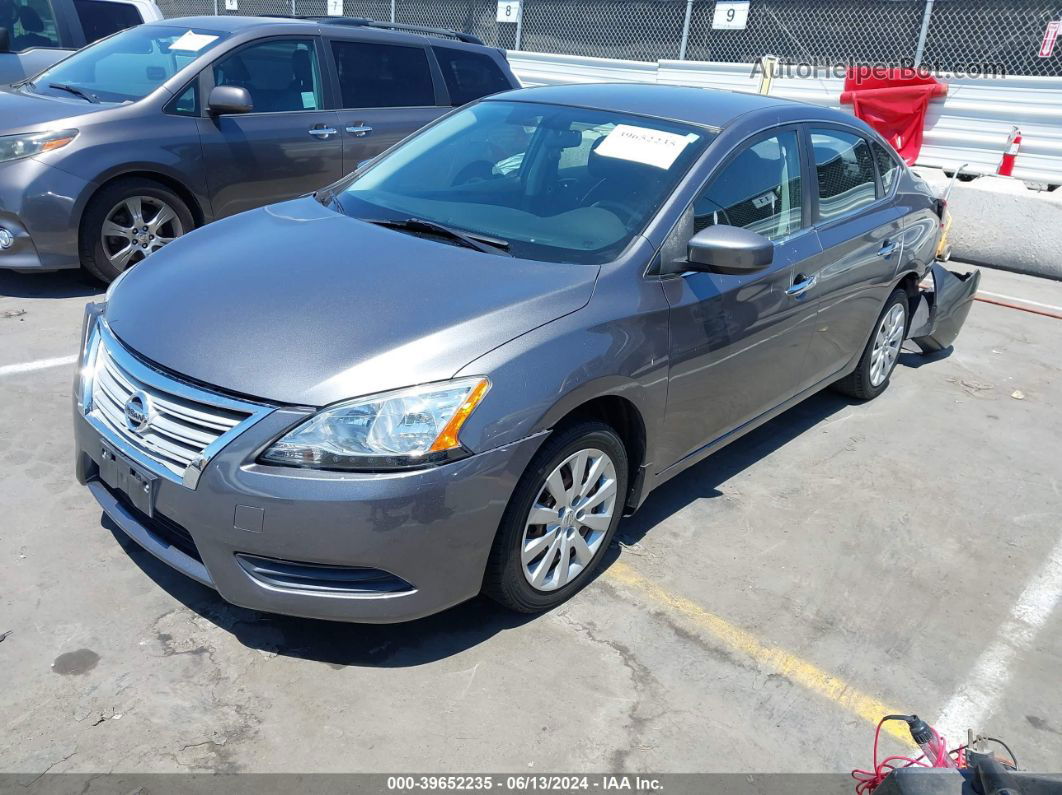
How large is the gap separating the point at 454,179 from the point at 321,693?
2229 millimetres

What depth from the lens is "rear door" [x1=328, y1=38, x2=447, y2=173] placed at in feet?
23.0

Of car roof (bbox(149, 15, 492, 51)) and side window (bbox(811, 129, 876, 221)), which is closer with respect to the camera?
side window (bbox(811, 129, 876, 221))

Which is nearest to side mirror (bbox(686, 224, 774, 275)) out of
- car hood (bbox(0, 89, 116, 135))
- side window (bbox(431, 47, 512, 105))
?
car hood (bbox(0, 89, 116, 135))

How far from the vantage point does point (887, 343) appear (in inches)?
214

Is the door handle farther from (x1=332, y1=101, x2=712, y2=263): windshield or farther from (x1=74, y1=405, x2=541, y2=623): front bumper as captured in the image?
(x1=74, y1=405, x2=541, y2=623): front bumper

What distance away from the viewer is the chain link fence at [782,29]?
10.4 m

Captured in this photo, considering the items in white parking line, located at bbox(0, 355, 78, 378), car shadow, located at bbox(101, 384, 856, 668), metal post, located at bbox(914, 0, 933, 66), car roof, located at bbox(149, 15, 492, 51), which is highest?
metal post, located at bbox(914, 0, 933, 66)

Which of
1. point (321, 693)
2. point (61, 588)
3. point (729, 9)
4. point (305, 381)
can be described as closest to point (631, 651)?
point (321, 693)

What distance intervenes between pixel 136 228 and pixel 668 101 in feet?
12.6

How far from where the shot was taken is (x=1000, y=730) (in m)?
2.95

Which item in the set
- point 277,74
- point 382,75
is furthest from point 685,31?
point 277,74

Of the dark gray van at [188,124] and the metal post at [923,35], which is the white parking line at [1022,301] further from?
the dark gray van at [188,124]

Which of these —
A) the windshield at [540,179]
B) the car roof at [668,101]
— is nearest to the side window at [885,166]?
the car roof at [668,101]

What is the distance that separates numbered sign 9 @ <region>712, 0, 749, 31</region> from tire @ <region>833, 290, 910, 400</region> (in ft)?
25.9
